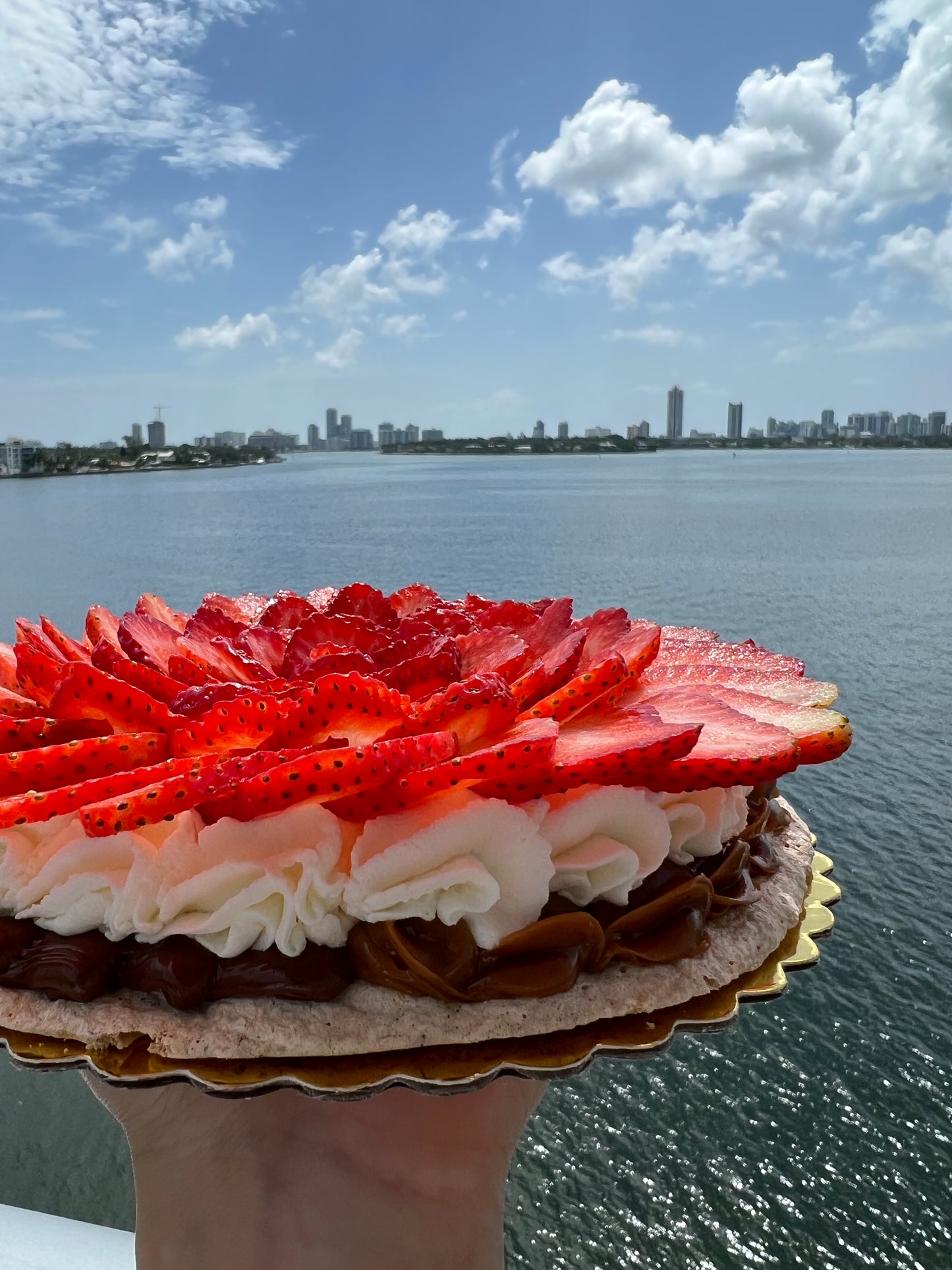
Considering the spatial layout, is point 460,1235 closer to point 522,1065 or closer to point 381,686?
point 522,1065

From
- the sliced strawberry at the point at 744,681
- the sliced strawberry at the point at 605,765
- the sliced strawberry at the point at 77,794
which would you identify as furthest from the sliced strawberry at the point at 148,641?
the sliced strawberry at the point at 744,681

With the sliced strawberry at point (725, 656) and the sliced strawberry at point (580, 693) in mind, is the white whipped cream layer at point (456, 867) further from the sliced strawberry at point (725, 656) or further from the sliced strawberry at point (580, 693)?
the sliced strawberry at point (725, 656)

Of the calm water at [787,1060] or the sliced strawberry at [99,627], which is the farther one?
the calm water at [787,1060]

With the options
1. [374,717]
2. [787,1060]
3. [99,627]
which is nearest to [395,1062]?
[374,717]

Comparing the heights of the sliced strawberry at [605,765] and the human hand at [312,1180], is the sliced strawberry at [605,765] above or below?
above

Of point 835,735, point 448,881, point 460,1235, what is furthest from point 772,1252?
point 448,881

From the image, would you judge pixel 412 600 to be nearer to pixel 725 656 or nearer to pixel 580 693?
pixel 725 656
